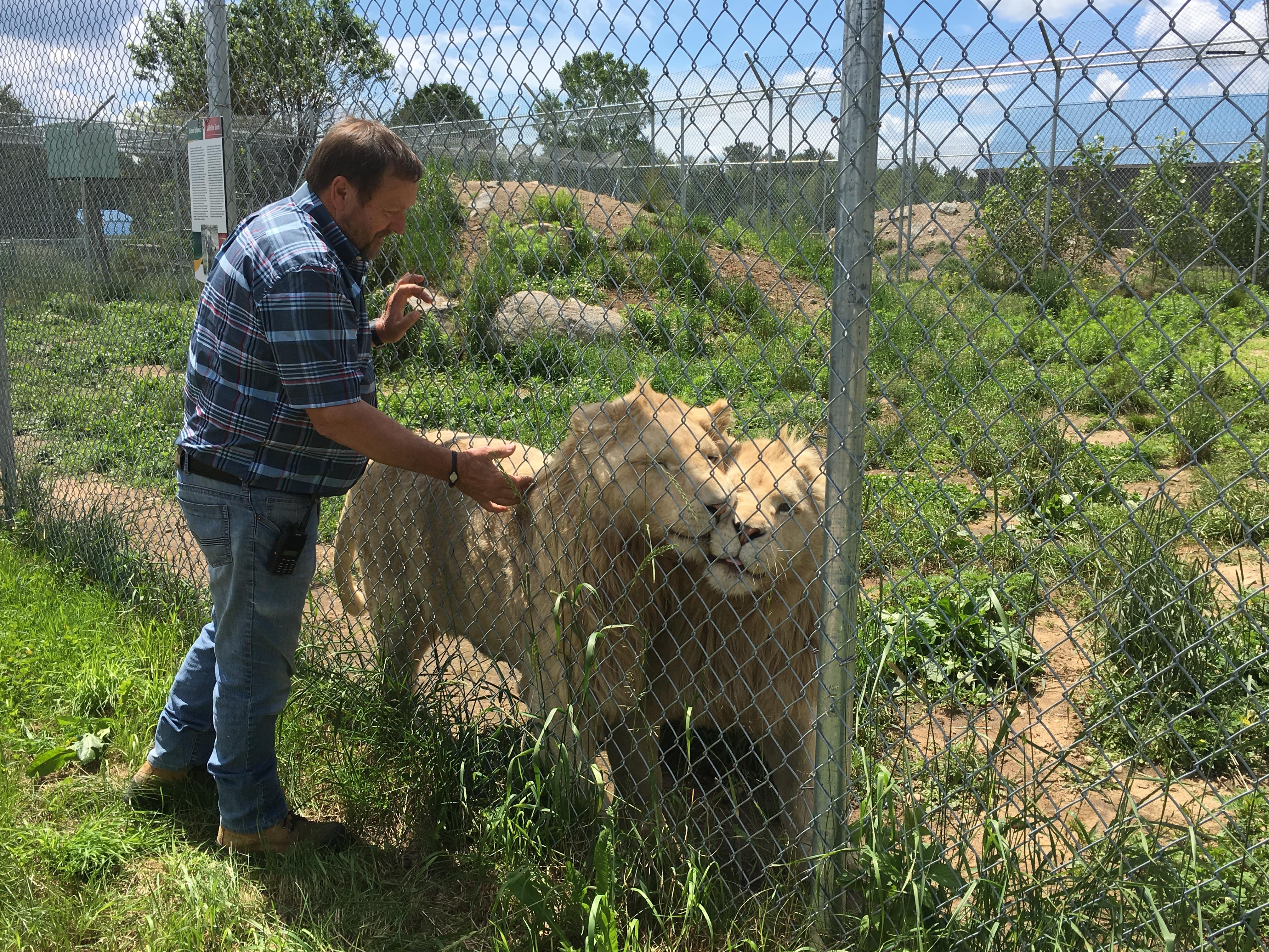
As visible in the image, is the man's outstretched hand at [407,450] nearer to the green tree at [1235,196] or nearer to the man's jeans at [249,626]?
the man's jeans at [249,626]

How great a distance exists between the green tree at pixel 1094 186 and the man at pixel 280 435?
1.69 m

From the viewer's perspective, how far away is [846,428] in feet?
7.53

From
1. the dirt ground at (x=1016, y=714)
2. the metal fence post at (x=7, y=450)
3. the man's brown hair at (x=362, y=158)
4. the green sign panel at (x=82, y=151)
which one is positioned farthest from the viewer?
the metal fence post at (x=7, y=450)

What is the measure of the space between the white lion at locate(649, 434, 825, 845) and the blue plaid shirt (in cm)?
116

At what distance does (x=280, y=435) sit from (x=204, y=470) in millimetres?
297

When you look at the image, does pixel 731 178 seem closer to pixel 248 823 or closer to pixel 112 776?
pixel 248 823

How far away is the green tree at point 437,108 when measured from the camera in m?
Answer: 3.41

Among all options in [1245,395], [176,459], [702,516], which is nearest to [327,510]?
[176,459]

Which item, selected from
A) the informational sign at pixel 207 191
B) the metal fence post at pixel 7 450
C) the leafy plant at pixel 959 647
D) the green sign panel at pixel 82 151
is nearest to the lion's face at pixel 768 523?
the leafy plant at pixel 959 647

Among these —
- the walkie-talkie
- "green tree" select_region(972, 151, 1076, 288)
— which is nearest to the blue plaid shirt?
the walkie-talkie

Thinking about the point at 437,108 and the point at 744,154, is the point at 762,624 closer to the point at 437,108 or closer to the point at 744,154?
the point at 744,154

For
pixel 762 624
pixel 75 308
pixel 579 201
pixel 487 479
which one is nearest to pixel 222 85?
pixel 579 201

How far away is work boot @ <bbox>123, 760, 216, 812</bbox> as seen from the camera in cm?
344

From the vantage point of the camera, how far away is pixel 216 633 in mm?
3072
